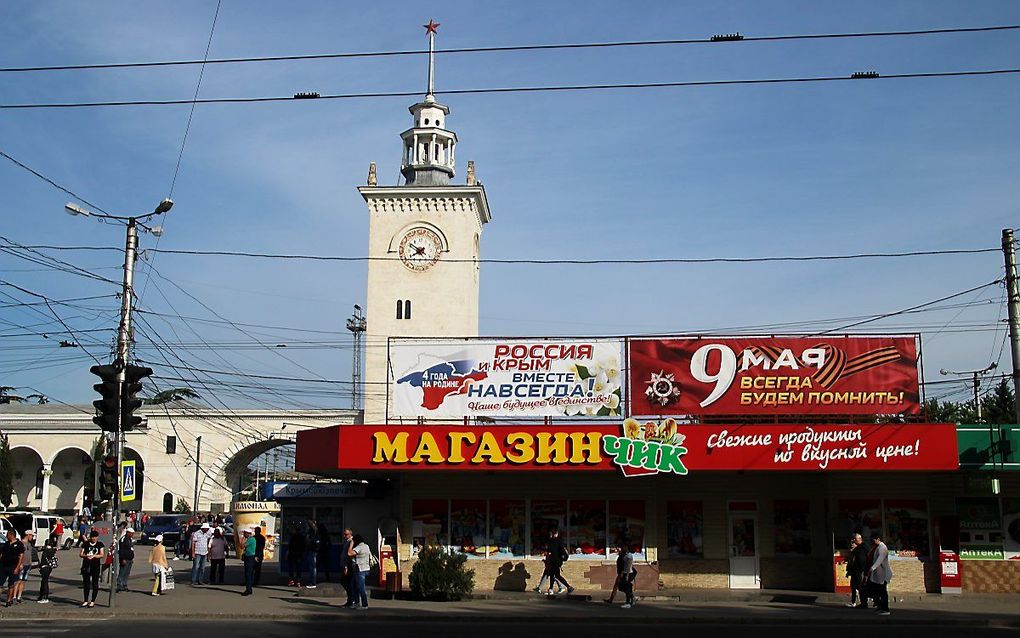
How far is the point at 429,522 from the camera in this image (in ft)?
85.5

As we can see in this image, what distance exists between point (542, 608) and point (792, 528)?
7.79m

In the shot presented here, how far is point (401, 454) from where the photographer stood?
24516 millimetres

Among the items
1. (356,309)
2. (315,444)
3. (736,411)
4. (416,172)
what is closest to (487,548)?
(315,444)

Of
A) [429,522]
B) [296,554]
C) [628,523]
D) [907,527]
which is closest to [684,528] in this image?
[628,523]

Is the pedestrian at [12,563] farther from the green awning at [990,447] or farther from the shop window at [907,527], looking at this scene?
the green awning at [990,447]

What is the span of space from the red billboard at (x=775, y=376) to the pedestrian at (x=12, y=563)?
47.8 feet

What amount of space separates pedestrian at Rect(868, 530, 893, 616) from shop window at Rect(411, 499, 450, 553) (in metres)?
10.4

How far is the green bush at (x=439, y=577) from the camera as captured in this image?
2286 centimetres

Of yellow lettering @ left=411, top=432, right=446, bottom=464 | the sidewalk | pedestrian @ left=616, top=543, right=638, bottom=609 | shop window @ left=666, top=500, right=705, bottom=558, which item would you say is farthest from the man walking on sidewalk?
shop window @ left=666, top=500, right=705, bottom=558

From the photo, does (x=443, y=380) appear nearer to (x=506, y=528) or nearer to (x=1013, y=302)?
(x=506, y=528)

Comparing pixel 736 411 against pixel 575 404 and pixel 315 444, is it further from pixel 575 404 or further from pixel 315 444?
pixel 315 444

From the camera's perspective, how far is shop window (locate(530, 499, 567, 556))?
1014 inches

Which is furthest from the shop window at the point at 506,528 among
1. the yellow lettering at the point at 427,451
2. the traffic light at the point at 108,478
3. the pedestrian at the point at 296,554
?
the traffic light at the point at 108,478

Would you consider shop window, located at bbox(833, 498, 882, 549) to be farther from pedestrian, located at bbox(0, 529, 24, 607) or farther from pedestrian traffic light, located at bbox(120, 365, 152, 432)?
pedestrian, located at bbox(0, 529, 24, 607)
